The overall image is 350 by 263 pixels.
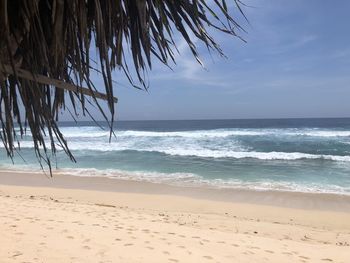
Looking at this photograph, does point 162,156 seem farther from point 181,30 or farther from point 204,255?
point 181,30

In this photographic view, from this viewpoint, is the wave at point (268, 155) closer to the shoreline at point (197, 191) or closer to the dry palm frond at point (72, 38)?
the shoreline at point (197, 191)

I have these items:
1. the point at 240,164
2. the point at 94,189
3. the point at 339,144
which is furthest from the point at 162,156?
the point at 339,144

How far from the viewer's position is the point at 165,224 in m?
6.45

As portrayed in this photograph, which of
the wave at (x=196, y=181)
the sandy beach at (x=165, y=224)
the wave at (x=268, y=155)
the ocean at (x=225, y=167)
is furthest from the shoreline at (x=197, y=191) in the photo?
the wave at (x=268, y=155)

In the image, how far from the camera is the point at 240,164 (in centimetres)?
1577

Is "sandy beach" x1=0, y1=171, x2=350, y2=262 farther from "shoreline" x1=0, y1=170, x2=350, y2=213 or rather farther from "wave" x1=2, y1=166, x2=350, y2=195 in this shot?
"wave" x1=2, y1=166, x2=350, y2=195

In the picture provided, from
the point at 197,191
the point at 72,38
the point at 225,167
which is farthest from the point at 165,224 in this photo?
the point at 225,167

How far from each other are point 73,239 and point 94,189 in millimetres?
5966

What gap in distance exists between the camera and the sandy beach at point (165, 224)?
4562 millimetres

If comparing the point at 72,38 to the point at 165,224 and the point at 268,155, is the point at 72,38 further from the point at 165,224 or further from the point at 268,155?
the point at 268,155

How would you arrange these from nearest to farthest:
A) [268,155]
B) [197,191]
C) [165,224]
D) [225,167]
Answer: [165,224]
[197,191]
[225,167]
[268,155]

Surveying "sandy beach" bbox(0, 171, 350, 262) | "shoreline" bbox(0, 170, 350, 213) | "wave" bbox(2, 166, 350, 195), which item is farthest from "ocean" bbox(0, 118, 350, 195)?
"sandy beach" bbox(0, 171, 350, 262)

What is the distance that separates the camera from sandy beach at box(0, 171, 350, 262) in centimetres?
456

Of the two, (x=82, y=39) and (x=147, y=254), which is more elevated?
(x=82, y=39)
